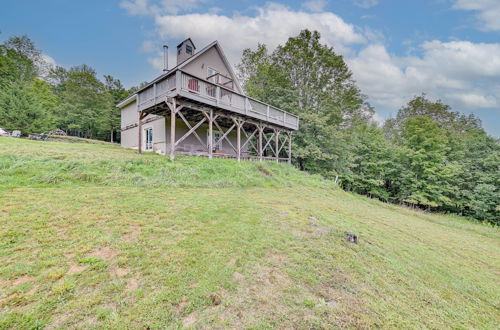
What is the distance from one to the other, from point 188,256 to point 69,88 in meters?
39.8

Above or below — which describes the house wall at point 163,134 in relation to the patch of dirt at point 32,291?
above

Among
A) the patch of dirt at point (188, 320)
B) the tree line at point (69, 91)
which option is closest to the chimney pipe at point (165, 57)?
the patch of dirt at point (188, 320)

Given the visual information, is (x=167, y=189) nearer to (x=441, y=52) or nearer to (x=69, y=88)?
(x=441, y=52)

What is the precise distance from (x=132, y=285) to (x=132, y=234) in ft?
4.55

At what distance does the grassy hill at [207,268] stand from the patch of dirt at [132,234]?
0.16 feet

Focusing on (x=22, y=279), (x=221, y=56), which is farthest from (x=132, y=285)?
(x=221, y=56)

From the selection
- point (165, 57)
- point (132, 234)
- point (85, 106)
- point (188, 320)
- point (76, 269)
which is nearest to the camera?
point (188, 320)

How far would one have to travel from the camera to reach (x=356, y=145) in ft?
74.1

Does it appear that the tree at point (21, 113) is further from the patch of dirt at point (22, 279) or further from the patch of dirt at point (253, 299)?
the patch of dirt at point (253, 299)

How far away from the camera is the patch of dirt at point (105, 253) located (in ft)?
9.60

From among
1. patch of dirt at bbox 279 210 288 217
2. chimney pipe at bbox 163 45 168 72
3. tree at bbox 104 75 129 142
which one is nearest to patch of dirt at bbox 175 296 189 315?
patch of dirt at bbox 279 210 288 217

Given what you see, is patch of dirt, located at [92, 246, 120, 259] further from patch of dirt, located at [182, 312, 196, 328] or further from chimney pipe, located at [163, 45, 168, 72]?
chimney pipe, located at [163, 45, 168, 72]

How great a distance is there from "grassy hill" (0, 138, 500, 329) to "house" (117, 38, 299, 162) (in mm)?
5777

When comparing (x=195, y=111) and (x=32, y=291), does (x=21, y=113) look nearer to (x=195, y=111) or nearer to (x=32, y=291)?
(x=195, y=111)
